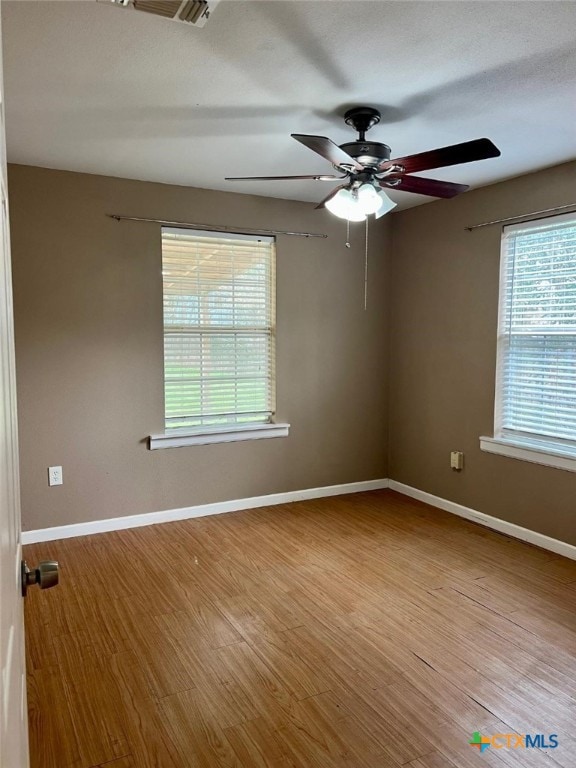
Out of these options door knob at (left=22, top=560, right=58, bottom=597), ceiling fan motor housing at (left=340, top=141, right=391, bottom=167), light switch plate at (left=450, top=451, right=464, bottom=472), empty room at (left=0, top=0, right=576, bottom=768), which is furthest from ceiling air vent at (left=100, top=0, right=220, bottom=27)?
light switch plate at (left=450, top=451, right=464, bottom=472)

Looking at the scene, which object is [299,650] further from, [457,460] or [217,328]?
[217,328]

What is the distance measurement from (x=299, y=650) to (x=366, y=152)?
2.25 metres

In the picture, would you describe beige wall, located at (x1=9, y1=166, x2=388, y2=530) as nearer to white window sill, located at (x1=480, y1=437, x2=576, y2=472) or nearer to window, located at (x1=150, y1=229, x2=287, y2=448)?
window, located at (x1=150, y1=229, x2=287, y2=448)

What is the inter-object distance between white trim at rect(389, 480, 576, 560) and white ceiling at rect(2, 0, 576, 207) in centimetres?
237

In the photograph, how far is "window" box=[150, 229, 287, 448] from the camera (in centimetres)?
394

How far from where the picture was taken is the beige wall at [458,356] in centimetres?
351

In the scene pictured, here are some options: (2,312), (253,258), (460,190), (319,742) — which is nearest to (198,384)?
(253,258)

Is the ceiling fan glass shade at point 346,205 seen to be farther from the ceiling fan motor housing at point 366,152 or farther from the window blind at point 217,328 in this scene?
the window blind at point 217,328

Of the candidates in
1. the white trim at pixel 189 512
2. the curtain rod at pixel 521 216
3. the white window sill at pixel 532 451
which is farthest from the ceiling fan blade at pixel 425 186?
the white trim at pixel 189 512

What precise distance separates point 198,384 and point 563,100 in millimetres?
2828

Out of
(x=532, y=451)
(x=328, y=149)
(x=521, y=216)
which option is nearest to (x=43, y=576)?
(x=328, y=149)

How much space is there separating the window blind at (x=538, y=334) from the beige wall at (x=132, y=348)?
4.22 feet

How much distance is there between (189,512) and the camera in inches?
160

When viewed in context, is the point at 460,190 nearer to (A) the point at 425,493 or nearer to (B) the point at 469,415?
(B) the point at 469,415
